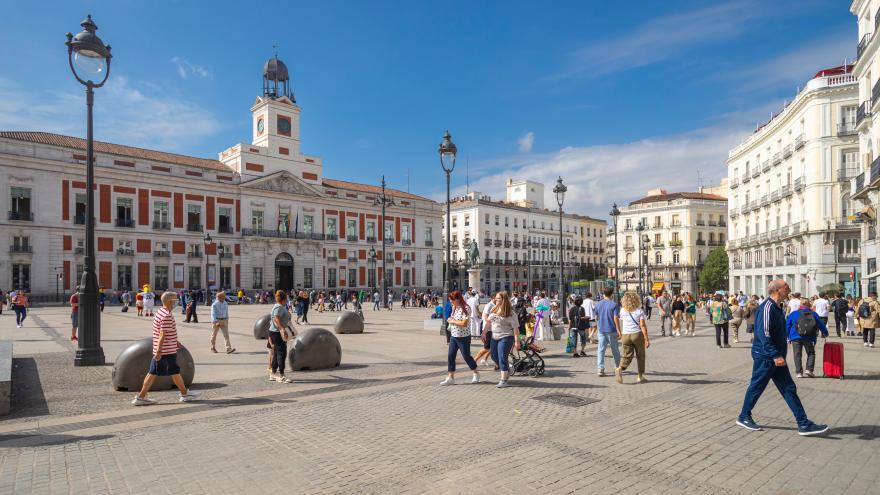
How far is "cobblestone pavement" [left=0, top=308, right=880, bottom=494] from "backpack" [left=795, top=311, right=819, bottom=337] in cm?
89

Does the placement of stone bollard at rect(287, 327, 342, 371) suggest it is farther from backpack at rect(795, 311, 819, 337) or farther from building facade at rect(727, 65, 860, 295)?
building facade at rect(727, 65, 860, 295)

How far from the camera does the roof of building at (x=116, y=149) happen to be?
139 ft

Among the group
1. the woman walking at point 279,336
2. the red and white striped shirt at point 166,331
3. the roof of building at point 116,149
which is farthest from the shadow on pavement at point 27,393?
the roof of building at point 116,149

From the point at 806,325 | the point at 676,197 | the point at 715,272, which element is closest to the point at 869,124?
the point at 806,325

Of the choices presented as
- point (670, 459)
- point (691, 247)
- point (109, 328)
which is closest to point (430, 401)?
point (670, 459)

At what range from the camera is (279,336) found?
933cm

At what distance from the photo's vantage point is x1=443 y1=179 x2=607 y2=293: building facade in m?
74.4

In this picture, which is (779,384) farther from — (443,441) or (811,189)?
(811,189)

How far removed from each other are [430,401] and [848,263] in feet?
126

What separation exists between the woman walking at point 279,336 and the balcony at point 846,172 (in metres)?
38.7

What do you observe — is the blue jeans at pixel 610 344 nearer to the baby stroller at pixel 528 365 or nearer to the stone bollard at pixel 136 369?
the baby stroller at pixel 528 365

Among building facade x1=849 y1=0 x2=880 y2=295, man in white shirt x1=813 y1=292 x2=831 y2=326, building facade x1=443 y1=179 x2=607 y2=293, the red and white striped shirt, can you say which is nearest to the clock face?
building facade x1=443 y1=179 x2=607 y2=293

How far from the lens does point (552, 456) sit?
5.41 meters

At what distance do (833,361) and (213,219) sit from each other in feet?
163
